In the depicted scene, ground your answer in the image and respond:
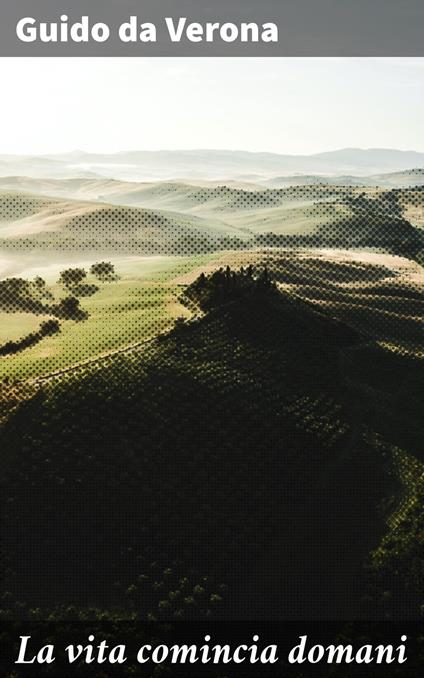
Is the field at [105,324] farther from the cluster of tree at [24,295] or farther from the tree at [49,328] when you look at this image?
the cluster of tree at [24,295]

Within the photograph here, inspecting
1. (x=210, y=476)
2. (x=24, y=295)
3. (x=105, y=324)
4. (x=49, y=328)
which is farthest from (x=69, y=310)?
(x=210, y=476)

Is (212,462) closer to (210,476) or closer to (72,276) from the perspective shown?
(210,476)

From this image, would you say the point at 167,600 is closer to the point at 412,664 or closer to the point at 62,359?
the point at 412,664

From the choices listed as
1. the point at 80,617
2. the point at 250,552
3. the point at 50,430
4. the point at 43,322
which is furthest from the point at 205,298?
the point at 80,617

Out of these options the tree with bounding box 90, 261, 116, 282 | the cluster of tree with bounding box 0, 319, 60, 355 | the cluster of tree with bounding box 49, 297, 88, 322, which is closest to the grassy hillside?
the cluster of tree with bounding box 0, 319, 60, 355

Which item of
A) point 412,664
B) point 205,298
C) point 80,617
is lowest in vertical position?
point 412,664

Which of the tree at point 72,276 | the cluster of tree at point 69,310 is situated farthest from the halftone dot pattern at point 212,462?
the tree at point 72,276
